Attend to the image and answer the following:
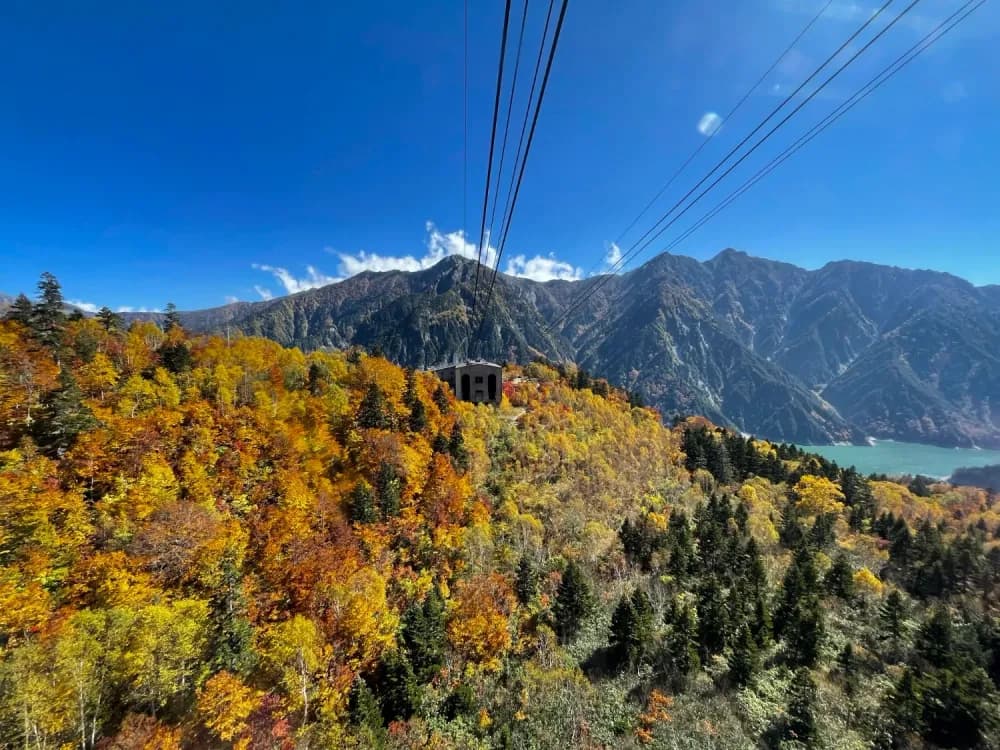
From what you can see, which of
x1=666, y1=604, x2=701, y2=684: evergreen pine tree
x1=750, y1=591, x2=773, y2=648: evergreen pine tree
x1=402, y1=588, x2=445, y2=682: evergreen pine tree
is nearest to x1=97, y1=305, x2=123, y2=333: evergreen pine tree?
x1=402, y1=588, x2=445, y2=682: evergreen pine tree

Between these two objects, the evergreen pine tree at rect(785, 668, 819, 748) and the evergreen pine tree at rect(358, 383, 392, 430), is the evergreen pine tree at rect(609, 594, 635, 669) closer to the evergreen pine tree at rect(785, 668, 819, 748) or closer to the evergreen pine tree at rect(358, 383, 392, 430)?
the evergreen pine tree at rect(785, 668, 819, 748)

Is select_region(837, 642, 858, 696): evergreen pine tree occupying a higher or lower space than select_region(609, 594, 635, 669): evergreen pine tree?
lower

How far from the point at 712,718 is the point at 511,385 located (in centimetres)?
7985

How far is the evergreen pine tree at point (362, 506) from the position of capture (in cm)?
4250

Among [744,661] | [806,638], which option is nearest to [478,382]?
[744,661]

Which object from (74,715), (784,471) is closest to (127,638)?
(74,715)

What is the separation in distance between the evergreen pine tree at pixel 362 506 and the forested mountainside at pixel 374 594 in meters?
0.23

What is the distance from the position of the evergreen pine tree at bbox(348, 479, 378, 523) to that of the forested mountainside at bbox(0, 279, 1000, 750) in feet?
0.77

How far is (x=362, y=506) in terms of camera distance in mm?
42562

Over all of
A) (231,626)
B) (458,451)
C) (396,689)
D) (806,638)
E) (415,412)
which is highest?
(415,412)

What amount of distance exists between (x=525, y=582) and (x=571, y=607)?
5.83 metres

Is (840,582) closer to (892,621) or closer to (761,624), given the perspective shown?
(892,621)

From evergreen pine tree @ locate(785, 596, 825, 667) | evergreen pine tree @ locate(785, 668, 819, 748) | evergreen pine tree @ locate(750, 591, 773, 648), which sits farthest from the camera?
evergreen pine tree @ locate(750, 591, 773, 648)

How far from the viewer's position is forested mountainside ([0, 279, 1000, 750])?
84.8 feet
